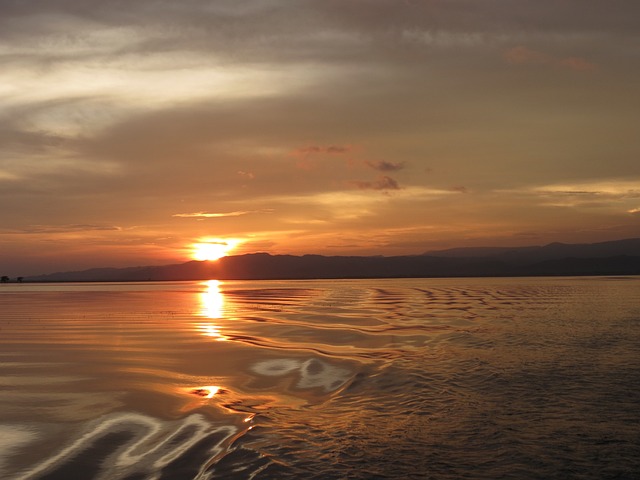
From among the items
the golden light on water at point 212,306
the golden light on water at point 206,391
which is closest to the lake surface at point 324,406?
the golden light on water at point 206,391

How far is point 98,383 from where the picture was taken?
14359mm

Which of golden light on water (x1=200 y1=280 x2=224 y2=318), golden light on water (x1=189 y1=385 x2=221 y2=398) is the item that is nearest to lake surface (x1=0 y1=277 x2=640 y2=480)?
golden light on water (x1=189 y1=385 x2=221 y2=398)

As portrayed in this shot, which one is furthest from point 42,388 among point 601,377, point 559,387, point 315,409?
point 601,377

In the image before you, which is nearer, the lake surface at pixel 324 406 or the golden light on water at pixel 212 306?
the lake surface at pixel 324 406

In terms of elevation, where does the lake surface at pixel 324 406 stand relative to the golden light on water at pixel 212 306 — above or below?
above

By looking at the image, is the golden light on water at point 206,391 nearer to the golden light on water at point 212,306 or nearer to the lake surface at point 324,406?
the lake surface at point 324,406

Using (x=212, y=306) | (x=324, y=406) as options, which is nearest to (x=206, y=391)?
(x=324, y=406)

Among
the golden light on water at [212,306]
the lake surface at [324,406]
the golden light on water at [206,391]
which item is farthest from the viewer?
the golden light on water at [212,306]

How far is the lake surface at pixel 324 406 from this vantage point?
27.9 ft

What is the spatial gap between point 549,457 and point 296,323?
23066 mm

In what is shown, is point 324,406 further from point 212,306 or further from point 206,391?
point 212,306

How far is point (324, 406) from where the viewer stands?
12.3 m

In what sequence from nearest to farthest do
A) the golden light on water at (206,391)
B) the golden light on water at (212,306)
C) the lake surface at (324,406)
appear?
the lake surface at (324,406) → the golden light on water at (206,391) → the golden light on water at (212,306)

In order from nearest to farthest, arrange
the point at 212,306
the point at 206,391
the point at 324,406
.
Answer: the point at 324,406, the point at 206,391, the point at 212,306
